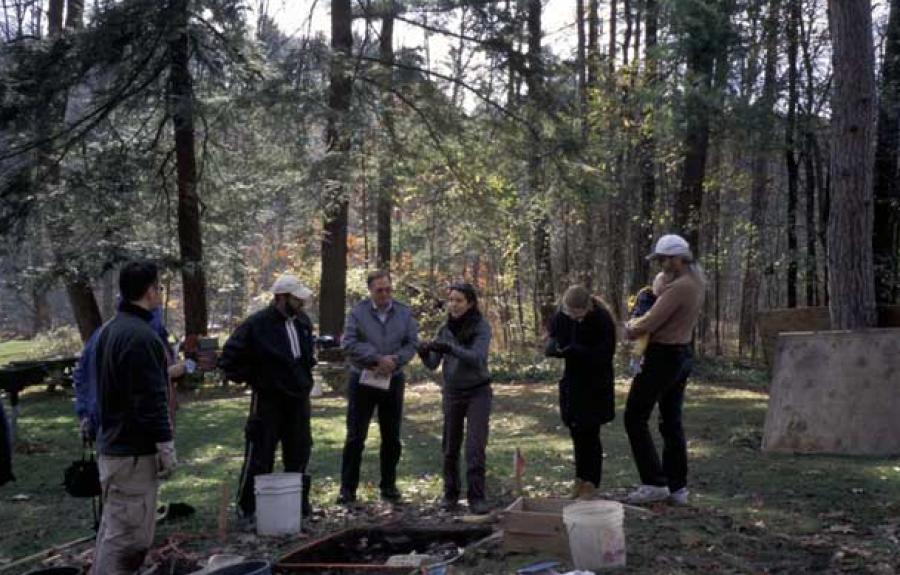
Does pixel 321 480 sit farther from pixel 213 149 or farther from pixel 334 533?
pixel 213 149

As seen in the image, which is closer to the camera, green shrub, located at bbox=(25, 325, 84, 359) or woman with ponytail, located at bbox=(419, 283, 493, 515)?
woman with ponytail, located at bbox=(419, 283, 493, 515)

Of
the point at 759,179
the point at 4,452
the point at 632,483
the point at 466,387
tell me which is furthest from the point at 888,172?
the point at 4,452

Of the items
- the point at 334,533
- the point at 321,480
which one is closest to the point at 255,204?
the point at 321,480

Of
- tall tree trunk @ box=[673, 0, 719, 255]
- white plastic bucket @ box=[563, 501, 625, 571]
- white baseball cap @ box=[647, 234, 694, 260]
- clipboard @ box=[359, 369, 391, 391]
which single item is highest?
tall tree trunk @ box=[673, 0, 719, 255]

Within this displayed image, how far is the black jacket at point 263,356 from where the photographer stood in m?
6.66

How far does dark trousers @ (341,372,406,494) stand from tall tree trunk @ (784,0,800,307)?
11968 mm

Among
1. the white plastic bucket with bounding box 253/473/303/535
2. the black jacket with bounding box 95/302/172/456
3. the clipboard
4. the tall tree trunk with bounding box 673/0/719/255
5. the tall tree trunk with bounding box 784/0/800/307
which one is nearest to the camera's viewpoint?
the black jacket with bounding box 95/302/172/456

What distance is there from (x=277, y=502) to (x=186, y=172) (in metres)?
11.7

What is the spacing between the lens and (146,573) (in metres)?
5.17

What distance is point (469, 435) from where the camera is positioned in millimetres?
6934

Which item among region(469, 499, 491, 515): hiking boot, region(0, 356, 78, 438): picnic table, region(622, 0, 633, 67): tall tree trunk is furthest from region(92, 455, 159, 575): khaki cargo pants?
region(622, 0, 633, 67): tall tree trunk

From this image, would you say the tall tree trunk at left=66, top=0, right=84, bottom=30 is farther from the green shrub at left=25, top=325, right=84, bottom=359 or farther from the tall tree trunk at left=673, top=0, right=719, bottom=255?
the green shrub at left=25, top=325, right=84, bottom=359

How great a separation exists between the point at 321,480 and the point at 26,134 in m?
8.58

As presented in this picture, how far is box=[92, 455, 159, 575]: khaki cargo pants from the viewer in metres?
4.84
